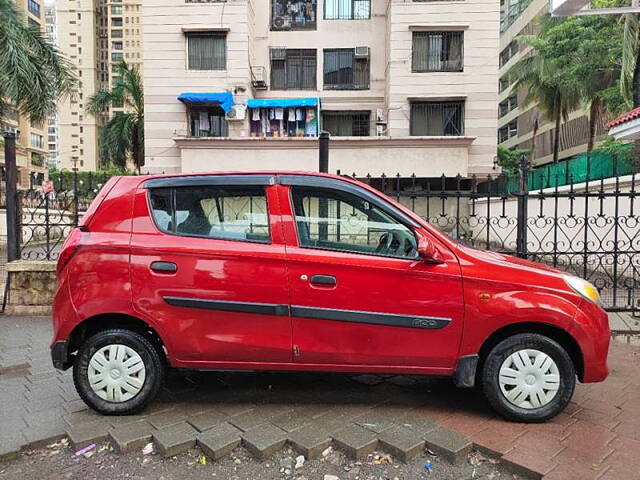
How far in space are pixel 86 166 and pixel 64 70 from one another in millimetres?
82942

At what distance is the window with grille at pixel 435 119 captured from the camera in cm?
2080

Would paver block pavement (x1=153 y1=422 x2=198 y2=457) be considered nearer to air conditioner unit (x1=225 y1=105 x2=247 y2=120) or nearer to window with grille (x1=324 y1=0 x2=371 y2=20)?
air conditioner unit (x1=225 y1=105 x2=247 y2=120)

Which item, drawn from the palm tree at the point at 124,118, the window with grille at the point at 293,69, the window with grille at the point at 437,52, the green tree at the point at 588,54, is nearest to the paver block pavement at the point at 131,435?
the green tree at the point at 588,54

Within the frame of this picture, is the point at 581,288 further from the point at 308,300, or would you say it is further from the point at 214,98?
the point at 214,98

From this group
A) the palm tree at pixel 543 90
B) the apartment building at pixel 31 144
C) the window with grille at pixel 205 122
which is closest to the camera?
the window with grille at pixel 205 122

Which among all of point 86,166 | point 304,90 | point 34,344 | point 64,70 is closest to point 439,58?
point 304,90

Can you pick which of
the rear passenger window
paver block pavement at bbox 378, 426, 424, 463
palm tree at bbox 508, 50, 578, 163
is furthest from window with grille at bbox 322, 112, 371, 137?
paver block pavement at bbox 378, 426, 424, 463

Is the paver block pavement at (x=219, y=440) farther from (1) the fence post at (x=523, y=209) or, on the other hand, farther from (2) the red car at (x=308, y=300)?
(1) the fence post at (x=523, y=209)

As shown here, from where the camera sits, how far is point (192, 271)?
352 cm

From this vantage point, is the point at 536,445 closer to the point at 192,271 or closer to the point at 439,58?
the point at 192,271

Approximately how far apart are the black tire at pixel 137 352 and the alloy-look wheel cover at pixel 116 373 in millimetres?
25

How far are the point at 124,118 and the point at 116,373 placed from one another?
25870 millimetres

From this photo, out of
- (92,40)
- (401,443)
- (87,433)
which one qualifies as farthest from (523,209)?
(92,40)

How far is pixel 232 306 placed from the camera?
351 centimetres
